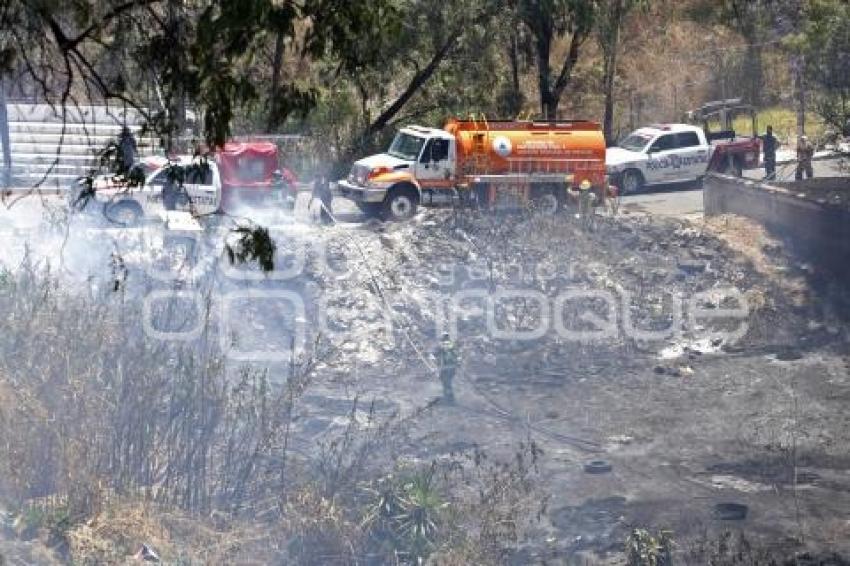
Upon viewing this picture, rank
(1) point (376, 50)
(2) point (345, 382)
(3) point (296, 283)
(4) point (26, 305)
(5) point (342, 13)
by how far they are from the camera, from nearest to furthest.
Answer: (5) point (342, 13)
(1) point (376, 50)
(4) point (26, 305)
(2) point (345, 382)
(3) point (296, 283)

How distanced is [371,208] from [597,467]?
1048 cm

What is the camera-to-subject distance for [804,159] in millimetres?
28609

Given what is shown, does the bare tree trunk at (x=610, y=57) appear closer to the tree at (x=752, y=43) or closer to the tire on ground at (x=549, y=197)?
the tree at (x=752, y=43)

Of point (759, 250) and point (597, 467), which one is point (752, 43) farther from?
point (597, 467)

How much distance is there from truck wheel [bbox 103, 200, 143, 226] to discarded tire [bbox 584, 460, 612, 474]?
10004mm

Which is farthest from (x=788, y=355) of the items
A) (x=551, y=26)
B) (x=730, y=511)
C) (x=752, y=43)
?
(x=752, y=43)

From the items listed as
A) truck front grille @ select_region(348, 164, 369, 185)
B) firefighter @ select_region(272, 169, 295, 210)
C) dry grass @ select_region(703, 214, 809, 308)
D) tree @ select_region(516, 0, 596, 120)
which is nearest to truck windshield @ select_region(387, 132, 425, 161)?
truck front grille @ select_region(348, 164, 369, 185)

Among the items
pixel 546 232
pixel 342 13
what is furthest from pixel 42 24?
pixel 546 232

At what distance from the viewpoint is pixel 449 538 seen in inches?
525

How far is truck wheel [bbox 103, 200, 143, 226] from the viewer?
22266 mm

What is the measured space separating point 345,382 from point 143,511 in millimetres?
5972

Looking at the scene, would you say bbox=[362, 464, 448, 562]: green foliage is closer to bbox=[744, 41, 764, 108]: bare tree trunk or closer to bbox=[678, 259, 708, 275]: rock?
bbox=[678, 259, 708, 275]: rock

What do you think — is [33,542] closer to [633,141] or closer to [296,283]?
[296,283]

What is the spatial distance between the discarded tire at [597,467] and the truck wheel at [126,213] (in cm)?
1000
